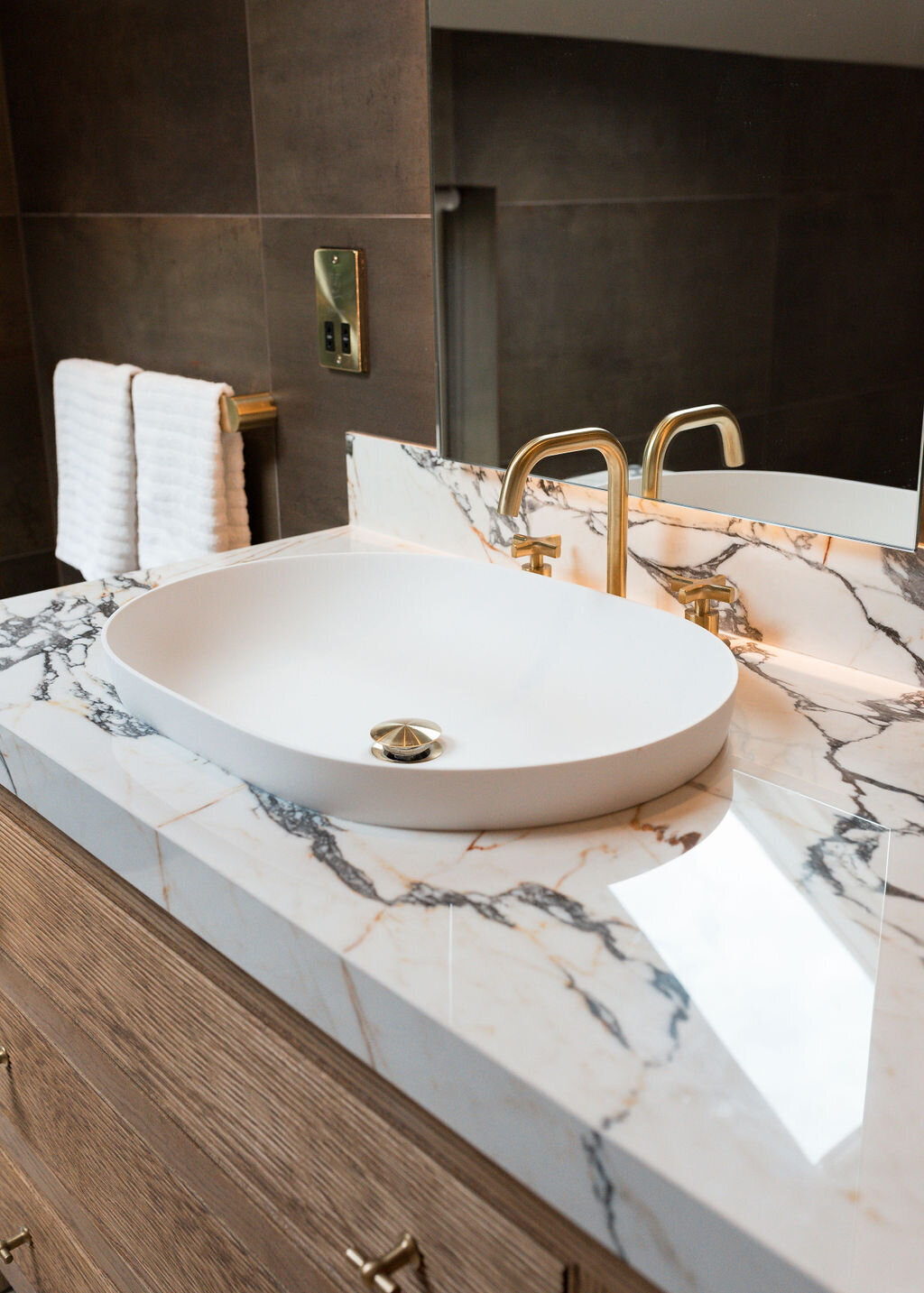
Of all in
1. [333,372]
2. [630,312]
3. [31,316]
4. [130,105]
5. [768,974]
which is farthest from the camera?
[31,316]

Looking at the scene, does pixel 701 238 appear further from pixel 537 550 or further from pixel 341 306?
pixel 341 306

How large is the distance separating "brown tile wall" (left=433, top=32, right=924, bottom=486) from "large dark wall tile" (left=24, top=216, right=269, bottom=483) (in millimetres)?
524

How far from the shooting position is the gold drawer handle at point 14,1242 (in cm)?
122

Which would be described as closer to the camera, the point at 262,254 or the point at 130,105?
the point at 262,254

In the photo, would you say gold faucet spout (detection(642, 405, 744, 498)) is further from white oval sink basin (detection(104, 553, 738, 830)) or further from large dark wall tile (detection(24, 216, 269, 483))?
large dark wall tile (detection(24, 216, 269, 483))

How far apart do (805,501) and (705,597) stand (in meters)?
0.13

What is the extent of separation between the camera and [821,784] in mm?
851

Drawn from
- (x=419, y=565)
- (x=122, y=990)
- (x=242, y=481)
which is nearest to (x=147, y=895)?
(x=122, y=990)

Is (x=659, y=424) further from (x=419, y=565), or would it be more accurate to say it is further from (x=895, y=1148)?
(x=895, y=1148)

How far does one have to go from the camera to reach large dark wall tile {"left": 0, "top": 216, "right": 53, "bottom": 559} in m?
2.26

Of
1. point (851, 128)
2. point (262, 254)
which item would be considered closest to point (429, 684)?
point (851, 128)

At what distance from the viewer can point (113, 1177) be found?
38.7 inches

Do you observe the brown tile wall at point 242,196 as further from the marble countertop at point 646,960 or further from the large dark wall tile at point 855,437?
the marble countertop at point 646,960

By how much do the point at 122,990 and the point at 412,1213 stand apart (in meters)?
0.36
